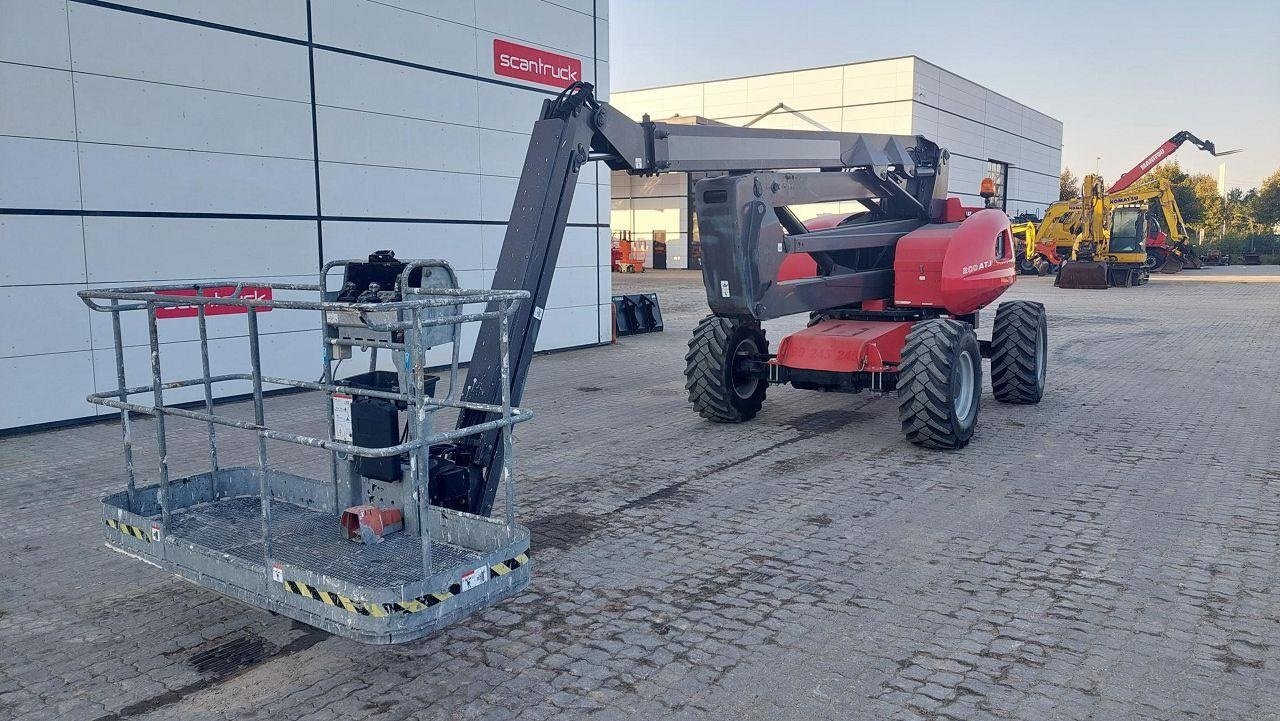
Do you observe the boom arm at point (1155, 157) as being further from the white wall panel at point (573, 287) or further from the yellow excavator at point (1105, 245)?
the white wall panel at point (573, 287)

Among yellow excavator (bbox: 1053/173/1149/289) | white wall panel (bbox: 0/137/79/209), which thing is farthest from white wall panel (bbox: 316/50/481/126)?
yellow excavator (bbox: 1053/173/1149/289)

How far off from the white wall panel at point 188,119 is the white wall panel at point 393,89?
0.55 meters

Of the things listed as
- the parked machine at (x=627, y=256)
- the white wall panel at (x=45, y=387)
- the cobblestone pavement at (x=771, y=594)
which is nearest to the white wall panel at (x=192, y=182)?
the white wall panel at (x=45, y=387)

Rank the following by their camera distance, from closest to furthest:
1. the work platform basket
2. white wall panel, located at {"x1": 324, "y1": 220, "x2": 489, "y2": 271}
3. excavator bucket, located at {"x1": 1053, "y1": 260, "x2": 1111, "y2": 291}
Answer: the work platform basket → white wall panel, located at {"x1": 324, "y1": 220, "x2": 489, "y2": 271} → excavator bucket, located at {"x1": 1053, "y1": 260, "x2": 1111, "y2": 291}

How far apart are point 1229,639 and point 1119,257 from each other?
28.4m

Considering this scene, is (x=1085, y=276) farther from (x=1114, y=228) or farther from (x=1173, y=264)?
(x=1173, y=264)

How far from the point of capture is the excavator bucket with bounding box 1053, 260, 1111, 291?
1099 inches

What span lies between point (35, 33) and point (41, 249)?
2.04 meters

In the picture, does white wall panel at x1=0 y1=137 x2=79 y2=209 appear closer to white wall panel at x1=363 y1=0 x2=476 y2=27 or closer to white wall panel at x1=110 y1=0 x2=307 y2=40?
white wall panel at x1=110 y1=0 x2=307 y2=40

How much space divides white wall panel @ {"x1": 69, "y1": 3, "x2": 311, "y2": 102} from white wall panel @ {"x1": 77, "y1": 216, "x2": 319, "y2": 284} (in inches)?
59.5

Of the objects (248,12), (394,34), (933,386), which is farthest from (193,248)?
(933,386)

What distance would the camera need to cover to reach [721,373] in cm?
871

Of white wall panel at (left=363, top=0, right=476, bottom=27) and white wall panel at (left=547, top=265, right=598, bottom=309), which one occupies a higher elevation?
white wall panel at (left=363, top=0, right=476, bottom=27)

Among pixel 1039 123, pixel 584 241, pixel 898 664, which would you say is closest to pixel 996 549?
pixel 898 664
